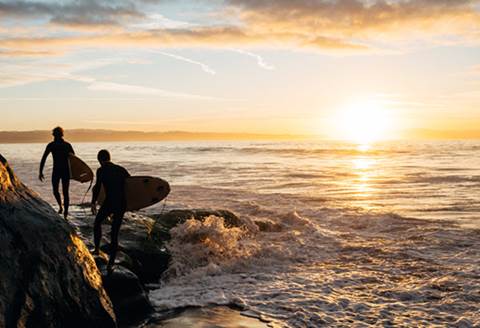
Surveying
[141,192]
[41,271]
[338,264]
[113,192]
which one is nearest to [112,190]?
[113,192]

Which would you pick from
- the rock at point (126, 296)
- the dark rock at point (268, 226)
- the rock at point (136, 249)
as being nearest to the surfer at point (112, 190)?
the rock at point (126, 296)

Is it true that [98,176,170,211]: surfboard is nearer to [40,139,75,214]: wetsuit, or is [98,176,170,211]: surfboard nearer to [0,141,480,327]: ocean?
[40,139,75,214]: wetsuit

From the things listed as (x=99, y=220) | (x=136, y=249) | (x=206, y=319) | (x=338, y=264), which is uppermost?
(x=99, y=220)

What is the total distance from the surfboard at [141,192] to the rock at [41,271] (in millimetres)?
3868

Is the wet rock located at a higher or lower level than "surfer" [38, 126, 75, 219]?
lower

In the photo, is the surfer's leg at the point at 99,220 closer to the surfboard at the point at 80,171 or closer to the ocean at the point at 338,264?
the ocean at the point at 338,264

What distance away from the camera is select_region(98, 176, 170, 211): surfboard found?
37.1 ft

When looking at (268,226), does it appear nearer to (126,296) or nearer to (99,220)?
(99,220)

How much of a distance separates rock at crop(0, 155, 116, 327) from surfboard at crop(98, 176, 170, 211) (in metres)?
3.87

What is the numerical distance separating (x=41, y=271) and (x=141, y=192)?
523cm

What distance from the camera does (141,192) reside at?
11453mm

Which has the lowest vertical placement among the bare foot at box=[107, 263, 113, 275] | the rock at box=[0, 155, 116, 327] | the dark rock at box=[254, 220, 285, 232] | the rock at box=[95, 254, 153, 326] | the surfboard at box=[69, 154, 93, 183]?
the dark rock at box=[254, 220, 285, 232]

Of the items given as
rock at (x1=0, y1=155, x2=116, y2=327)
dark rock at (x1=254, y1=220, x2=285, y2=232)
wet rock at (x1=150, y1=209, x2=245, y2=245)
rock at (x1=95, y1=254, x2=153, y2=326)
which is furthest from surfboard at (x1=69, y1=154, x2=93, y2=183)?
dark rock at (x1=254, y1=220, x2=285, y2=232)

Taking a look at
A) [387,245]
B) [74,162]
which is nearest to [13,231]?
[74,162]
